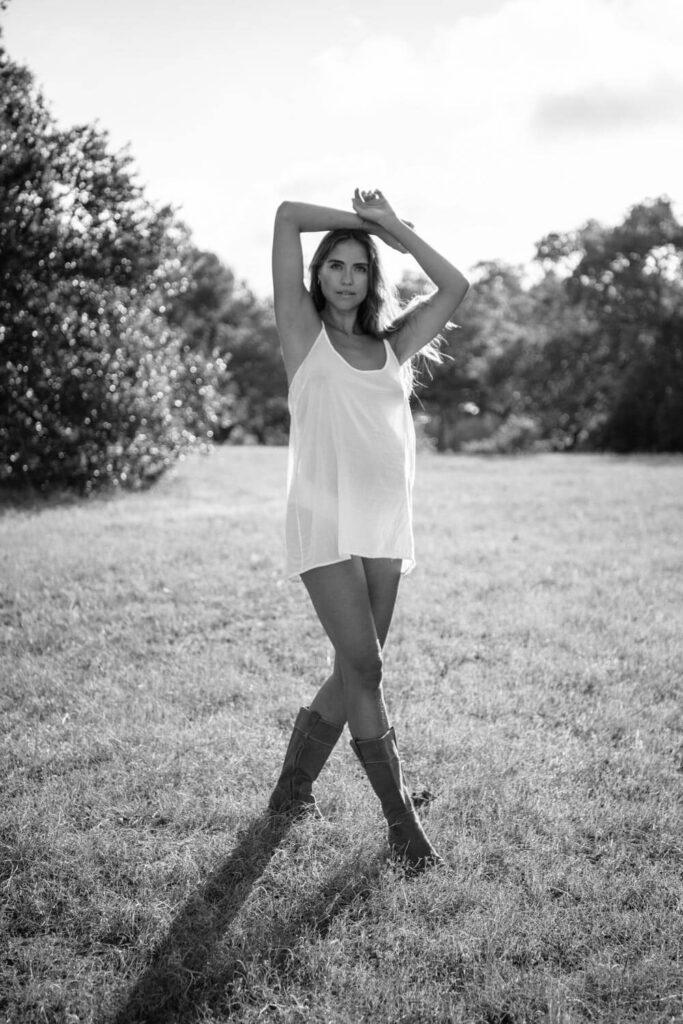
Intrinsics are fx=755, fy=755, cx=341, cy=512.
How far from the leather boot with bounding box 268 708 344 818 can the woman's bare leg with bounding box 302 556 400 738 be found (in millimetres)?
269

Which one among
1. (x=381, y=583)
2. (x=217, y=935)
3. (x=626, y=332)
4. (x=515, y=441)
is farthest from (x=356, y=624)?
(x=626, y=332)

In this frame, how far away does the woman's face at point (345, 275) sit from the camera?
119 inches

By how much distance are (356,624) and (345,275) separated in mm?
1377

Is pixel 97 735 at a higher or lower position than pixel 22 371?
lower

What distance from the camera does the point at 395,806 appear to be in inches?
113

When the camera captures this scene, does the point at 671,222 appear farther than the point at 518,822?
Yes

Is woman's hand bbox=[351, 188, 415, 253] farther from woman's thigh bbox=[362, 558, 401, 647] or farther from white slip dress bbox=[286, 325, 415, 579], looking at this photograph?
woman's thigh bbox=[362, 558, 401, 647]

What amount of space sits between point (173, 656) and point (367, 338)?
109 inches

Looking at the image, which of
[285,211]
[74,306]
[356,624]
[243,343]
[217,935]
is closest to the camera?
[217,935]

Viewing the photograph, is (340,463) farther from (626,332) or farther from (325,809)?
(626,332)

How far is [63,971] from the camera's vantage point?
91.9 inches

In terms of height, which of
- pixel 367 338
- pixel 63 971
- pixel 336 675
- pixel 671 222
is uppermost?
pixel 671 222

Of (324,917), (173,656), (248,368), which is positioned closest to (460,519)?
(173,656)

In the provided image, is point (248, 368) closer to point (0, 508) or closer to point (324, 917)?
point (0, 508)
